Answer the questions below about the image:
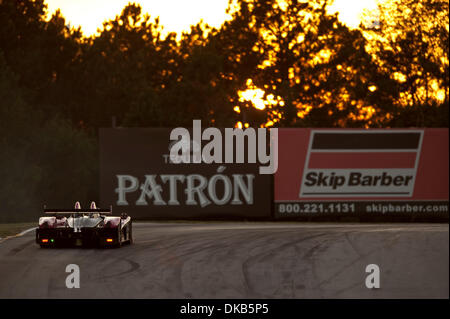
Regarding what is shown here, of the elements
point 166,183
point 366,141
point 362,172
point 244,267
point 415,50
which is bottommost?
point 244,267

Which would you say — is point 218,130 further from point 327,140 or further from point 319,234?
point 319,234

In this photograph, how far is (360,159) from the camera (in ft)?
89.6

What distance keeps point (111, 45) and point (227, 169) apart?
50145 mm

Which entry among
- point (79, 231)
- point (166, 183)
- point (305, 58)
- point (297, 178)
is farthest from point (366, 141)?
point (305, 58)

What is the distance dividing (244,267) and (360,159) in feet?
44.2

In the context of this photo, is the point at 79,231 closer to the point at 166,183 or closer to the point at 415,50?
the point at 166,183

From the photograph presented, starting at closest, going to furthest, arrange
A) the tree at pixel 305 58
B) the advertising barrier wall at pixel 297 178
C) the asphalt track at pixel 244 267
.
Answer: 1. the asphalt track at pixel 244 267
2. the advertising barrier wall at pixel 297 178
3. the tree at pixel 305 58

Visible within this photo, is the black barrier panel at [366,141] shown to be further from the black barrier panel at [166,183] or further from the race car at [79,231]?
the race car at [79,231]

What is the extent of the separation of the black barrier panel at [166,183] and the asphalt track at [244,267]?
8822 millimetres

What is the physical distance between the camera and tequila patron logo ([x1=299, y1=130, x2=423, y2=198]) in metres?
27.2

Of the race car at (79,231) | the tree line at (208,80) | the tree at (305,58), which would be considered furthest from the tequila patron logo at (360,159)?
the tree at (305,58)

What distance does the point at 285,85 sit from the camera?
55688 millimetres

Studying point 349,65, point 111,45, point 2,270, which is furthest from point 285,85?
point 2,270

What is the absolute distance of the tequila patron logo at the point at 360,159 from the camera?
89.4 feet
